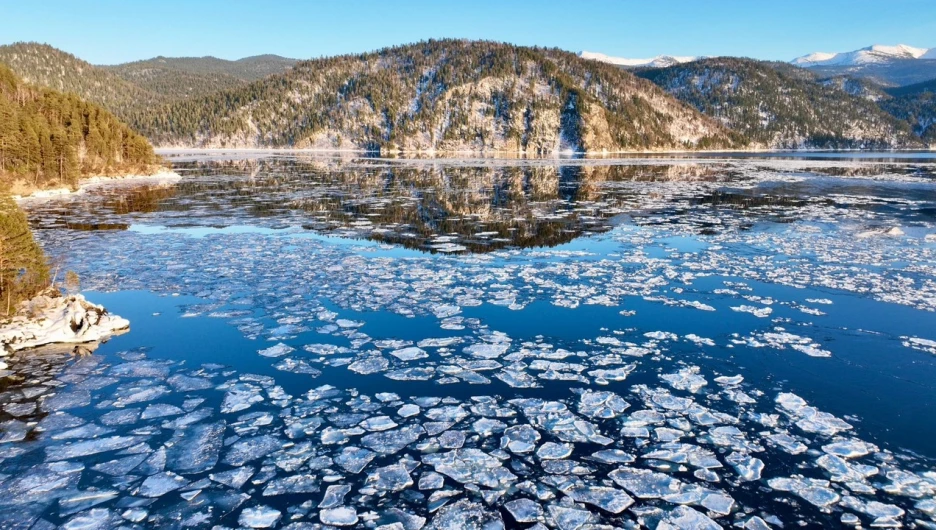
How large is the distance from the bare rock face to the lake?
568 mm

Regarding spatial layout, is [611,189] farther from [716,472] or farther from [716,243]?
[716,472]

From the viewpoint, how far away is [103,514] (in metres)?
4.93

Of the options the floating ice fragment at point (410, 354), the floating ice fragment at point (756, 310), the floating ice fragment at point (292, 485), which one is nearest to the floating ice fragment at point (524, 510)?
the floating ice fragment at point (292, 485)

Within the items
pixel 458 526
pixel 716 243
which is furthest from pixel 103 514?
pixel 716 243

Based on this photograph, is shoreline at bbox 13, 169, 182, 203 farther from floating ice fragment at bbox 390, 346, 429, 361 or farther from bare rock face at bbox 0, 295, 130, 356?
floating ice fragment at bbox 390, 346, 429, 361

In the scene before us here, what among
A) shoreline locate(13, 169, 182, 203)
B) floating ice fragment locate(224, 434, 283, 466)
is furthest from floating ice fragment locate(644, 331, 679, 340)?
shoreline locate(13, 169, 182, 203)

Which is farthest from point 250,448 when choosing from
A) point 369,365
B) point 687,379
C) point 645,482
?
point 687,379

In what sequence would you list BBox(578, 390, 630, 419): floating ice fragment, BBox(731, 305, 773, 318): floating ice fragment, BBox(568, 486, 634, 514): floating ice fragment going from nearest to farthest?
BBox(568, 486, 634, 514): floating ice fragment
BBox(578, 390, 630, 419): floating ice fragment
BBox(731, 305, 773, 318): floating ice fragment

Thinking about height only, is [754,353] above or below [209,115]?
below

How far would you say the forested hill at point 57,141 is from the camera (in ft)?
109

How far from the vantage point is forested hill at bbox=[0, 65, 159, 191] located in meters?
33.3

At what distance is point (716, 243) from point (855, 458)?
13.6m

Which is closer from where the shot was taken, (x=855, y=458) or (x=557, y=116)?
(x=855, y=458)

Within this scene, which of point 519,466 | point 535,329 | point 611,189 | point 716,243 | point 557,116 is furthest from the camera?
point 557,116
